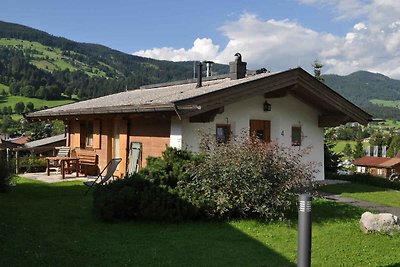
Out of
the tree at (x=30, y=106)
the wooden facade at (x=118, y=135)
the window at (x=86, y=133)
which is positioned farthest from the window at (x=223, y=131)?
the tree at (x=30, y=106)

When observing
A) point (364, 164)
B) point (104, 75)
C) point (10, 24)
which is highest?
point (10, 24)

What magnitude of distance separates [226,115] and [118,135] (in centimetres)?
435

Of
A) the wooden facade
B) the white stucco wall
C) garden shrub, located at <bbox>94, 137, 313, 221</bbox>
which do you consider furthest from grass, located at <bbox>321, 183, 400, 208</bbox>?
the wooden facade

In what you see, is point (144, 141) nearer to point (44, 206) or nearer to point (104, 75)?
point (44, 206)

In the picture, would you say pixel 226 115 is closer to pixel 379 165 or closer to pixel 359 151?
pixel 379 165

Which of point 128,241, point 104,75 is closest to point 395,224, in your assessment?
point 128,241

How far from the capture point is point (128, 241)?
708 cm

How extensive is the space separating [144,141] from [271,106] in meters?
4.40

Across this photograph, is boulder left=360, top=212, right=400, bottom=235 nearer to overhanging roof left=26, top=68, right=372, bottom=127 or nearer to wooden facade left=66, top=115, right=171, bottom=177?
overhanging roof left=26, top=68, right=372, bottom=127

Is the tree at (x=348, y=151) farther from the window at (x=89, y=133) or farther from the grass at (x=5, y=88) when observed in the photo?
the window at (x=89, y=133)

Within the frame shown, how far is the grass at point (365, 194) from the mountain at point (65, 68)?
210ft

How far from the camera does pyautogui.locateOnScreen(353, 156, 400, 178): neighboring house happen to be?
69.2 metres

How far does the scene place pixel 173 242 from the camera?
713cm

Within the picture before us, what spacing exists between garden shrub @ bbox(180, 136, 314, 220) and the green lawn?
0.33 meters
